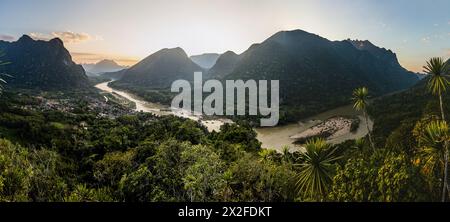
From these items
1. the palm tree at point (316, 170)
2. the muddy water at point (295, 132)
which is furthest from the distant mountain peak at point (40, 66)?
the palm tree at point (316, 170)

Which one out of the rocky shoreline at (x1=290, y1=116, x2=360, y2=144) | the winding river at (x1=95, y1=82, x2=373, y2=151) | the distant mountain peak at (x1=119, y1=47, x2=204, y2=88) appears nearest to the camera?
the winding river at (x1=95, y1=82, x2=373, y2=151)

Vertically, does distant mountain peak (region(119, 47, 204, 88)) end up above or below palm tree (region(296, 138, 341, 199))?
above

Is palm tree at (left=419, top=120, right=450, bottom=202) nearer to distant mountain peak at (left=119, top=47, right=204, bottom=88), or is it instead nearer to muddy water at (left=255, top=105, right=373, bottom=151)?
muddy water at (left=255, top=105, right=373, bottom=151)

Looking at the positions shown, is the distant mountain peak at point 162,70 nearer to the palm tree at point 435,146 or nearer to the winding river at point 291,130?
the winding river at point 291,130

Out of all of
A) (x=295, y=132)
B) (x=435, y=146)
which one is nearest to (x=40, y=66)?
(x=295, y=132)

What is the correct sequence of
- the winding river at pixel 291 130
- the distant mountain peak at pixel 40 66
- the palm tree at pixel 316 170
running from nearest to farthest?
the palm tree at pixel 316 170 < the winding river at pixel 291 130 < the distant mountain peak at pixel 40 66

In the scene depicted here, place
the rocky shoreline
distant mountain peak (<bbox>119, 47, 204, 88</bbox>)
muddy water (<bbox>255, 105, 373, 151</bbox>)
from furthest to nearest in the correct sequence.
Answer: distant mountain peak (<bbox>119, 47, 204, 88</bbox>) → the rocky shoreline → muddy water (<bbox>255, 105, 373, 151</bbox>)

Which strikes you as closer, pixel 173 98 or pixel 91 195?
pixel 91 195

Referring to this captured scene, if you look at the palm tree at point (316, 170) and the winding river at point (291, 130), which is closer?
the palm tree at point (316, 170)

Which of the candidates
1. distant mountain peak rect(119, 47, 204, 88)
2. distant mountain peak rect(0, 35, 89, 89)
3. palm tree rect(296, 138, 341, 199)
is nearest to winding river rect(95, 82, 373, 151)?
palm tree rect(296, 138, 341, 199)

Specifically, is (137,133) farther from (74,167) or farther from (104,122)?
(74,167)
